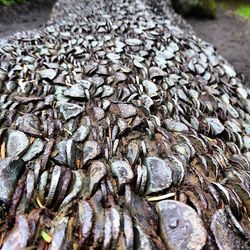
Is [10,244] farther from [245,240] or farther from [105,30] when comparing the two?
[105,30]

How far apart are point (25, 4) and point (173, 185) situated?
21.7 ft

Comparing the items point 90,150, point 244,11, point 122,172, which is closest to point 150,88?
point 90,150

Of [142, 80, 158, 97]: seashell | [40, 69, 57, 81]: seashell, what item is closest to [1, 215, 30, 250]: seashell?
[40, 69, 57, 81]: seashell

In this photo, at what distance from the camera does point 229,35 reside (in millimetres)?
7266

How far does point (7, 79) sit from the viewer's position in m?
2.90

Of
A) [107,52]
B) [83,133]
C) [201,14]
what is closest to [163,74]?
[107,52]

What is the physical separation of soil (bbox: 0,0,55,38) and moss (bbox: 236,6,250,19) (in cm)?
440

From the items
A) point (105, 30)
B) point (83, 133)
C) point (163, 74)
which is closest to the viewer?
point (83, 133)

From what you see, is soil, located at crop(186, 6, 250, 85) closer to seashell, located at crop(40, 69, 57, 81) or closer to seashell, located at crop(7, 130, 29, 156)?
seashell, located at crop(40, 69, 57, 81)

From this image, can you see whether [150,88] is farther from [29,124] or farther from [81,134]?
[29,124]

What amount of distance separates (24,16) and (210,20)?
13.5 ft

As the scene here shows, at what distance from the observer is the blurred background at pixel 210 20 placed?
238 inches

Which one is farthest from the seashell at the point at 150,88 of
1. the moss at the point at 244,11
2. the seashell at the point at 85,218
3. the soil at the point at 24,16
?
the moss at the point at 244,11

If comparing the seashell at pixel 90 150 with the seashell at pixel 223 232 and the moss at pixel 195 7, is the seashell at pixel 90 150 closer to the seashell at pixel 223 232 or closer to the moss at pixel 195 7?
the seashell at pixel 223 232
